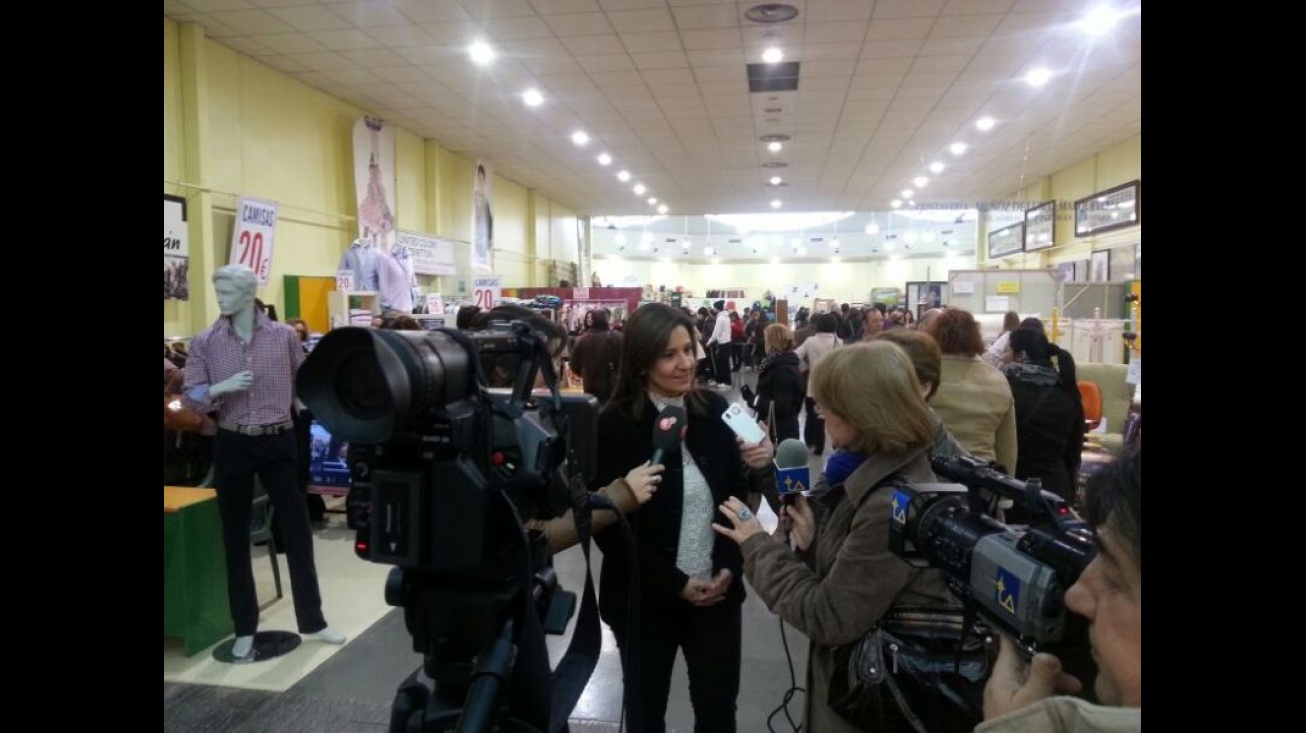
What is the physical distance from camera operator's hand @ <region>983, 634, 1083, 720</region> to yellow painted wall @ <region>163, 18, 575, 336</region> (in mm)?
5249

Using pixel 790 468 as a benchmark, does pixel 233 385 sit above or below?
above

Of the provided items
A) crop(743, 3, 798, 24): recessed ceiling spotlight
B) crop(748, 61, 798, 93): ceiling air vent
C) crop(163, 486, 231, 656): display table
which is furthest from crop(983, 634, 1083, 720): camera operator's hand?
crop(748, 61, 798, 93): ceiling air vent

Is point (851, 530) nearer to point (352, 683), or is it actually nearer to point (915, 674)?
point (915, 674)

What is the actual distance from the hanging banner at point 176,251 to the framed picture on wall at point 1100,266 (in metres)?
11.4

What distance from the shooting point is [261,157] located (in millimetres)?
6996

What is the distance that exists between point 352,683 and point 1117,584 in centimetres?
284

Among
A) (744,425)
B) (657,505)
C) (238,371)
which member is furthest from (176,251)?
(744,425)

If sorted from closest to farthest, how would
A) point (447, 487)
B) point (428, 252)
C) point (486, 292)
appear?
point (447, 487) < point (486, 292) < point (428, 252)

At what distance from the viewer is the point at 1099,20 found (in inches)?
231

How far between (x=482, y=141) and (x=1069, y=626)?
34.0 ft

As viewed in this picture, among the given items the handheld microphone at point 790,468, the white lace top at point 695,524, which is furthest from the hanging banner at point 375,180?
the handheld microphone at point 790,468

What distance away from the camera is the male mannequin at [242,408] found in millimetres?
2990

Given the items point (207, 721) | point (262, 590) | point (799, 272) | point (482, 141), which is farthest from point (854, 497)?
point (799, 272)
